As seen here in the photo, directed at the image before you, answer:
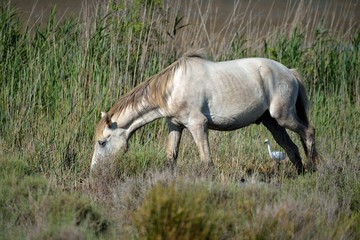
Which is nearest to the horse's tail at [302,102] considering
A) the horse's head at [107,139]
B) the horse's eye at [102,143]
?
the horse's head at [107,139]

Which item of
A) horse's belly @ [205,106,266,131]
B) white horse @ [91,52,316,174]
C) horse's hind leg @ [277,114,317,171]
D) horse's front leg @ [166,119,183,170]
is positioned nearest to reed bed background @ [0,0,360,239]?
horse's front leg @ [166,119,183,170]

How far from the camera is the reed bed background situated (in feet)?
16.6

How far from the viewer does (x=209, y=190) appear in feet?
18.2

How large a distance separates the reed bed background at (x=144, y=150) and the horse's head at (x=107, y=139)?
0.22m

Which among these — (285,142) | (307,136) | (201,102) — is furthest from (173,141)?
(307,136)

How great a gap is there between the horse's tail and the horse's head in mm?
2455

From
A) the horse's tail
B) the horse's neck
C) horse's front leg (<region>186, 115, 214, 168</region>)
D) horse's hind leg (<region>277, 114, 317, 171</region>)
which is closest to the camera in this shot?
horse's front leg (<region>186, 115, 214, 168</region>)

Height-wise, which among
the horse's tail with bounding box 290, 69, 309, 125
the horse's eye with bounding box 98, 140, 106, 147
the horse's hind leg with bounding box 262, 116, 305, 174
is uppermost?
the horse's tail with bounding box 290, 69, 309, 125

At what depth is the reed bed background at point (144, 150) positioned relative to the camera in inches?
199

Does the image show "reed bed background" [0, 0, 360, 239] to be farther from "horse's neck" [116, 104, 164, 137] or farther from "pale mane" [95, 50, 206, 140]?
"pale mane" [95, 50, 206, 140]

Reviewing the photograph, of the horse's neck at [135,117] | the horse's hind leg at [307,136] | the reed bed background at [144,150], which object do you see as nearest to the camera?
the reed bed background at [144,150]

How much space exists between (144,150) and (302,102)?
7.39 feet

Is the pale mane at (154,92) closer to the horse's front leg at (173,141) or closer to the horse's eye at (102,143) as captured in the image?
the horse's eye at (102,143)

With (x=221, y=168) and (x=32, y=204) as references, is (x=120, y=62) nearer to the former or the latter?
(x=221, y=168)
